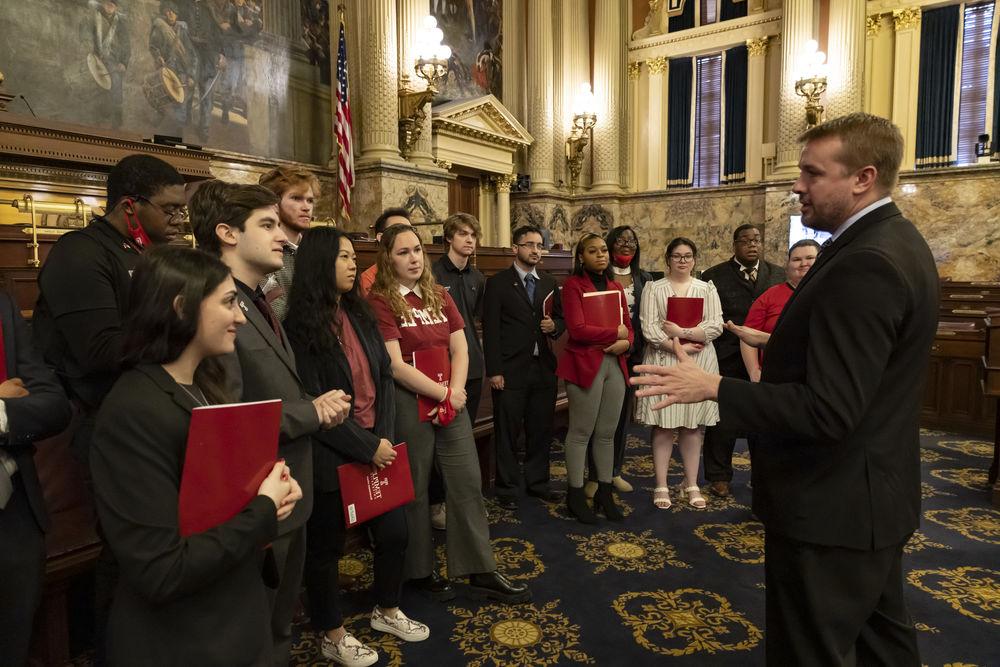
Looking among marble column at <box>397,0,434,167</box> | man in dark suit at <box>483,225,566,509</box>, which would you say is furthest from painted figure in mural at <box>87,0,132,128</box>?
man in dark suit at <box>483,225,566,509</box>

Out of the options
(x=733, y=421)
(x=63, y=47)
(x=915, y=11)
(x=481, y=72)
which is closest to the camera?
(x=733, y=421)

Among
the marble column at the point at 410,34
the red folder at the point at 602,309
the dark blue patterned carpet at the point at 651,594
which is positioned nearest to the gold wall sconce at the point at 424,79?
the marble column at the point at 410,34

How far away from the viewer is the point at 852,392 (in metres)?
1.38

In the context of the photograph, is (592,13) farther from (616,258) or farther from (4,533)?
(4,533)

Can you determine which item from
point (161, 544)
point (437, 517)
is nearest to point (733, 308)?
point (437, 517)

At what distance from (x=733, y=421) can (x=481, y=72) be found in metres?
11.3

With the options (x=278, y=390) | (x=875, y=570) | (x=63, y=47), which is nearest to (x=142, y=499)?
(x=278, y=390)

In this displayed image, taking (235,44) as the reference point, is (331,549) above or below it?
below

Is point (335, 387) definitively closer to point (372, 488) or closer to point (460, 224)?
point (372, 488)

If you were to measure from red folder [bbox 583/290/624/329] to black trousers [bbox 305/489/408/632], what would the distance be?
1.67 m

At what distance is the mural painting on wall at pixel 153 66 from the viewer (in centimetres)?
593

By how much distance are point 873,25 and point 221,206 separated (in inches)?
489

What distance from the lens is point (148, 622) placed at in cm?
123

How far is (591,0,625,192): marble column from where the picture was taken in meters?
12.6
